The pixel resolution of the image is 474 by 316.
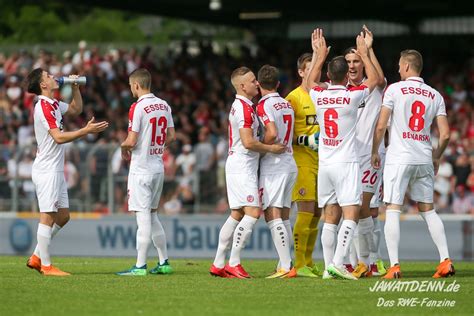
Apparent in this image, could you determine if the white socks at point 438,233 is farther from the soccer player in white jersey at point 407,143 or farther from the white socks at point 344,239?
the white socks at point 344,239

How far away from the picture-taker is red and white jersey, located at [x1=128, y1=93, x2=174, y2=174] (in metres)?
14.8

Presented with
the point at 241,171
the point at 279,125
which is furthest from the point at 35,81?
the point at 279,125

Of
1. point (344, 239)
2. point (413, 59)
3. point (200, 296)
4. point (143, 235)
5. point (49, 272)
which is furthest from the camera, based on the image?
point (49, 272)

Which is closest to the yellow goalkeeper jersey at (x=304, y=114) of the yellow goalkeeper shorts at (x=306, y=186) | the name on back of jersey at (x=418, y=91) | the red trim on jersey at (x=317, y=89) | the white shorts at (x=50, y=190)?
the yellow goalkeeper shorts at (x=306, y=186)

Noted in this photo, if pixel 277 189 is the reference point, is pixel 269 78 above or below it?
above

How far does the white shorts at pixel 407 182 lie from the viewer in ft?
46.0

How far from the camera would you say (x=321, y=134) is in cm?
1388

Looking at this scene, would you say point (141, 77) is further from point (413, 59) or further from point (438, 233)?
point (438, 233)

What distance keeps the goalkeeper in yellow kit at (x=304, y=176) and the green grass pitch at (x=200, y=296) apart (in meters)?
0.67

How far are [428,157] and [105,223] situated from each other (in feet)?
35.7

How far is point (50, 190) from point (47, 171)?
254mm

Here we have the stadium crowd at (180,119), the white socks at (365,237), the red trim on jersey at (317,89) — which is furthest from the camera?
the stadium crowd at (180,119)

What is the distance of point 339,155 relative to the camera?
45.1ft

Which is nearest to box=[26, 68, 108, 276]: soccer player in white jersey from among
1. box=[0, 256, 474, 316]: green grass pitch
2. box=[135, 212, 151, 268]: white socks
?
box=[0, 256, 474, 316]: green grass pitch
